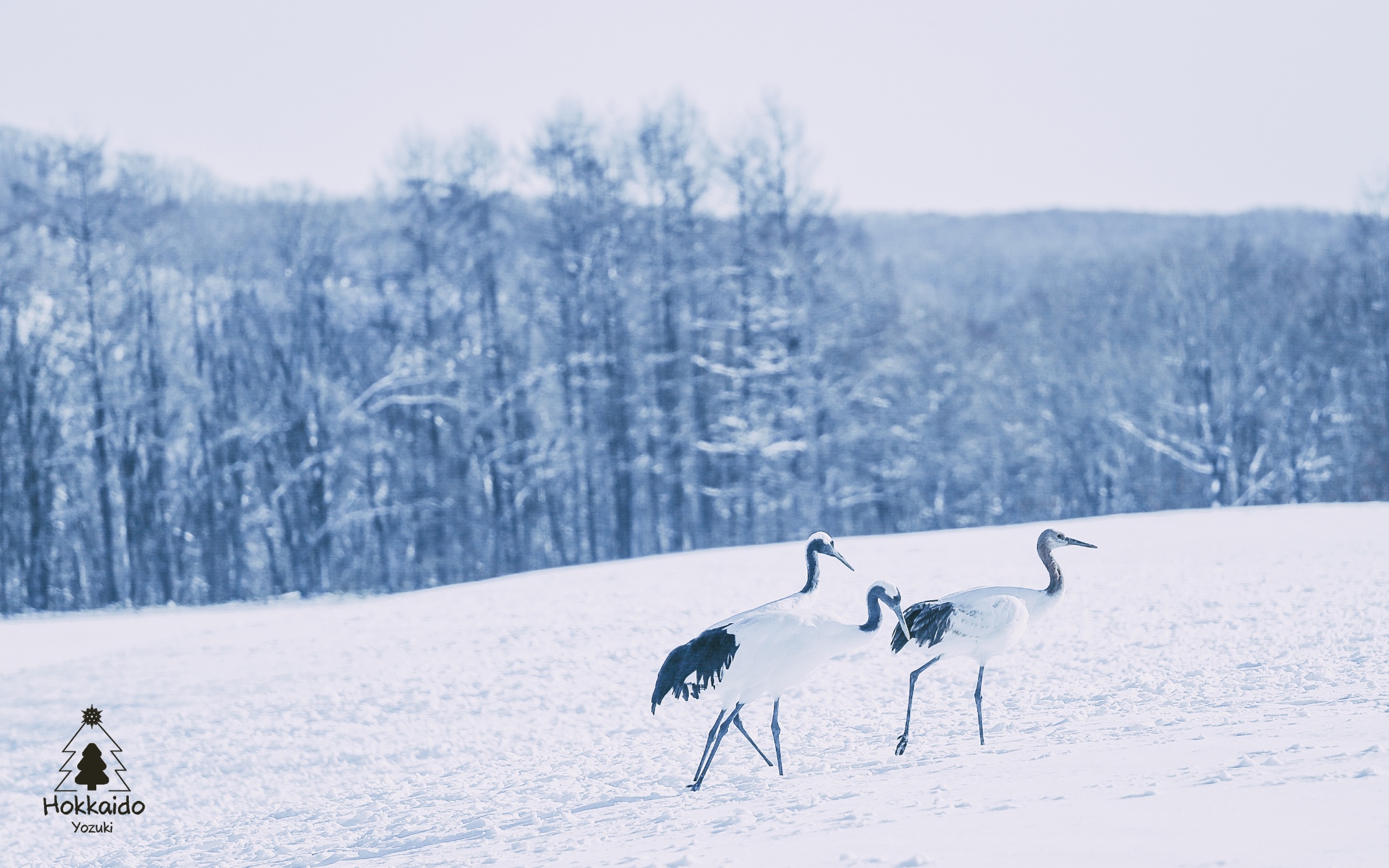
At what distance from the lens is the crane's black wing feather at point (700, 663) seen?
759 centimetres

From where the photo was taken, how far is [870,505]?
37688 mm

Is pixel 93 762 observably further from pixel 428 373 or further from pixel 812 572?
pixel 428 373

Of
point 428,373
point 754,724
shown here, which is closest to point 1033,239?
point 428,373

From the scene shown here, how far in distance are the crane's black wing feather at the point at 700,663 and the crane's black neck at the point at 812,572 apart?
2.77ft

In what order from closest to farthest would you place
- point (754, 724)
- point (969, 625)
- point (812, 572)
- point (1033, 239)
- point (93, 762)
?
point (812, 572)
point (969, 625)
point (754, 724)
point (93, 762)
point (1033, 239)

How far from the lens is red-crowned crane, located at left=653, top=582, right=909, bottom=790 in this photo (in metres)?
7.60

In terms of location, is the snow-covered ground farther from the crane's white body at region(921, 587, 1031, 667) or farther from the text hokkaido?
the crane's white body at region(921, 587, 1031, 667)

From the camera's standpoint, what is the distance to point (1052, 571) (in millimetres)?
9266

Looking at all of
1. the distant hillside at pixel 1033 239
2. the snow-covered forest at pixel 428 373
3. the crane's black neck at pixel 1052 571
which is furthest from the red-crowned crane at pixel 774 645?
the distant hillside at pixel 1033 239

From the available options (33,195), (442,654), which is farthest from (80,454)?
(442,654)

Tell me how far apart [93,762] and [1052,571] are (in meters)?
9.69

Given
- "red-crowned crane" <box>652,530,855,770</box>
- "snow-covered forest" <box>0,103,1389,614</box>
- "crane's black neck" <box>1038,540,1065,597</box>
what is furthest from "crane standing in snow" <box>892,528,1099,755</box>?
"snow-covered forest" <box>0,103,1389,614</box>

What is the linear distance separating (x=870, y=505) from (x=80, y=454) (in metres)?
23.6

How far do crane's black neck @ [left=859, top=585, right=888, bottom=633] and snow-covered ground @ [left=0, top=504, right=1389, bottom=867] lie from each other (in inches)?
38.4
